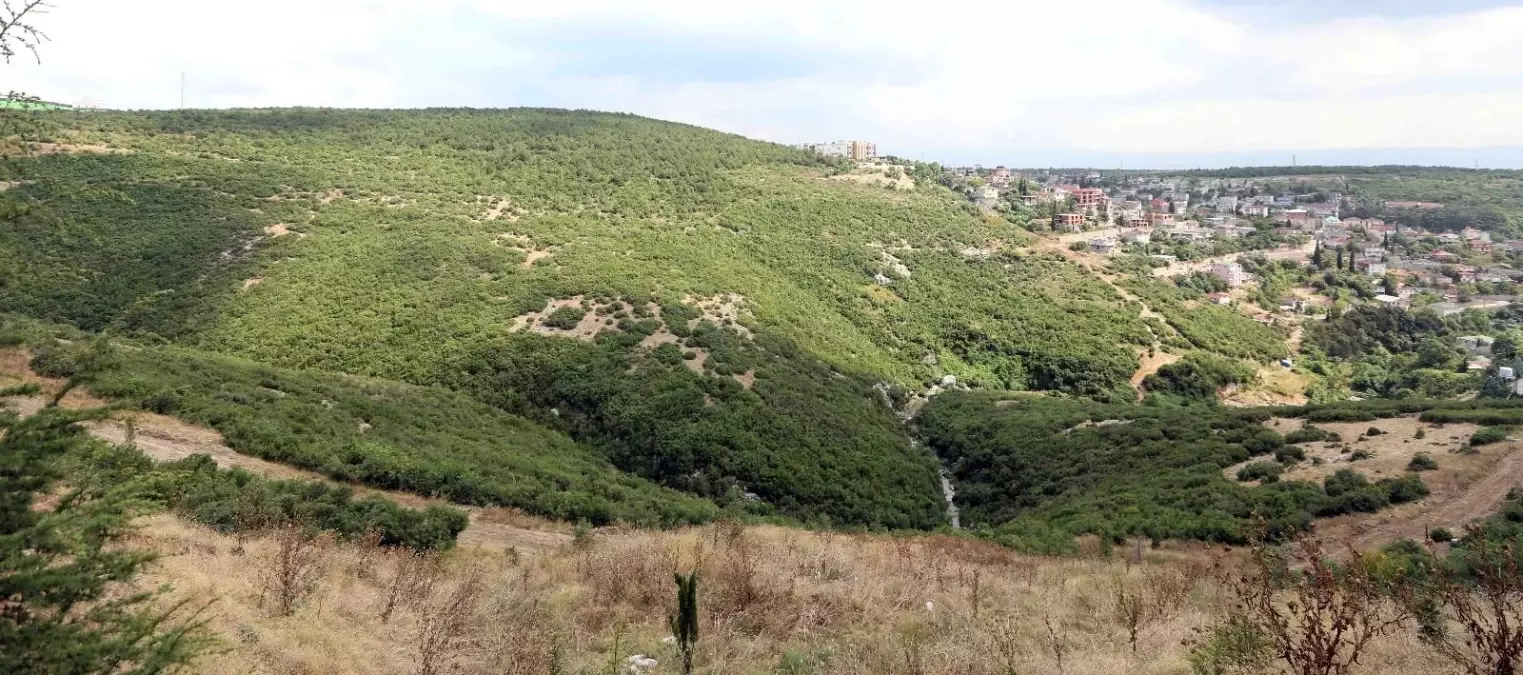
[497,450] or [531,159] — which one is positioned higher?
[531,159]

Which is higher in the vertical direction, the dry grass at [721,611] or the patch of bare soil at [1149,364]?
the dry grass at [721,611]

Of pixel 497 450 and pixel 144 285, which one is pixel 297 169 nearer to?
pixel 144 285

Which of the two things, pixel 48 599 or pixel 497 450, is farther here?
pixel 497 450

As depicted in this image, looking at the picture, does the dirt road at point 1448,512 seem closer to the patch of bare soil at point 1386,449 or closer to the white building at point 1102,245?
the patch of bare soil at point 1386,449

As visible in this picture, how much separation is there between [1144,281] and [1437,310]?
114 ft

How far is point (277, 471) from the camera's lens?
12.7m

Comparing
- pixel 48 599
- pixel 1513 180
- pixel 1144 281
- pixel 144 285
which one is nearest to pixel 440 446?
pixel 48 599

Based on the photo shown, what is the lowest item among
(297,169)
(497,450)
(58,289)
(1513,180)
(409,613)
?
(497,450)

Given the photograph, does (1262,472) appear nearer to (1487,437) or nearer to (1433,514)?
(1433,514)

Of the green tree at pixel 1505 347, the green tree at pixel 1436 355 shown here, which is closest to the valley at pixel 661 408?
the green tree at pixel 1505 347

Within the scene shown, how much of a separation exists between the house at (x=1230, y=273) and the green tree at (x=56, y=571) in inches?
2910

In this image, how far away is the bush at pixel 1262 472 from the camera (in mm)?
16875

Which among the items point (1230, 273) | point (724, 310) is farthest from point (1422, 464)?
point (1230, 273)

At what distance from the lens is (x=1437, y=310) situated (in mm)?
63969
